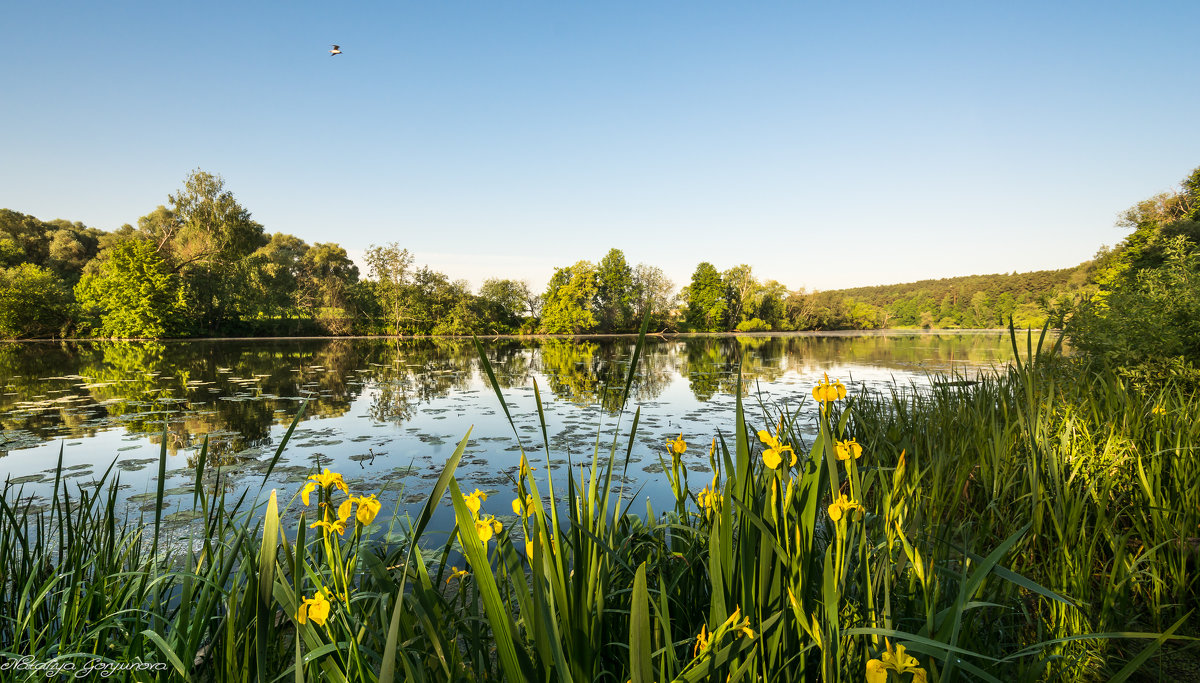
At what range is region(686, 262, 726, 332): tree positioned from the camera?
4888 centimetres

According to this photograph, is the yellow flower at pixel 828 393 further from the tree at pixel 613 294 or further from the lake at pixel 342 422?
the tree at pixel 613 294

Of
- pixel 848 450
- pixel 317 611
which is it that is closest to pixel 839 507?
pixel 848 450

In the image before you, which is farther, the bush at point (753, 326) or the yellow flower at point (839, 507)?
the bush at point (753, 326)

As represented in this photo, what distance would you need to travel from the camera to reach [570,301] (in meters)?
40.7

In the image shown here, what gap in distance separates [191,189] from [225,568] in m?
39.5

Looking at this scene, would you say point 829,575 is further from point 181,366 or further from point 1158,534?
point 181,366

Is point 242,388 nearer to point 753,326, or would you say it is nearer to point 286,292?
point 286,292

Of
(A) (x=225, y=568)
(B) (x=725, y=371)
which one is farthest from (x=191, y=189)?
(A) (x=225, y=568)

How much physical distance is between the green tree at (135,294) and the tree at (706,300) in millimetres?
39452

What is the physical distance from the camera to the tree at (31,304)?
79.5 ft

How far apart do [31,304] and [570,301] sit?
3068cm

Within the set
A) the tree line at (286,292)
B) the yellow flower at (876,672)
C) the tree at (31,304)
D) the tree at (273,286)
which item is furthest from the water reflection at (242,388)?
the tree at (273,286)

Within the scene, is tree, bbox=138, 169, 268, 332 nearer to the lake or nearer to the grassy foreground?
the lake

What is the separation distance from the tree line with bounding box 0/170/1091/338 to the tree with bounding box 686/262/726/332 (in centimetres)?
10
